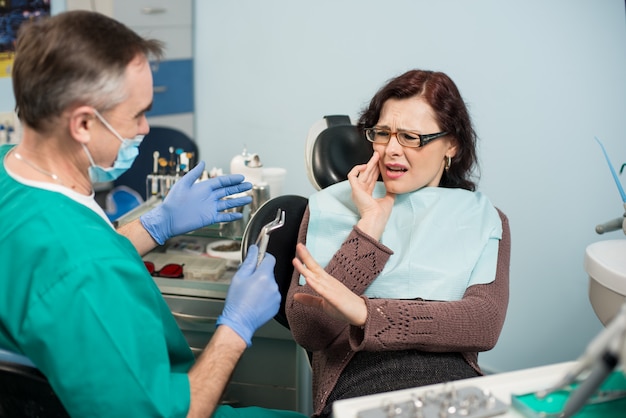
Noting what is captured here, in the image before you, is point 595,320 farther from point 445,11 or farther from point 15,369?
point 15,369

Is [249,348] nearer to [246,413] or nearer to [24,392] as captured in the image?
[246,413]

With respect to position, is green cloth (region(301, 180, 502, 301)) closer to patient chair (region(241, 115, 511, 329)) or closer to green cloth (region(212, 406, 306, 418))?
patient chair (region(241, 115, 511, 329))

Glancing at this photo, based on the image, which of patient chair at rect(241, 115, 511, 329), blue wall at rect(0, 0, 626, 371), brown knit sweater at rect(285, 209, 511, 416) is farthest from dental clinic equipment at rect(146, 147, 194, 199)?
brown knit sweater at rect(285, 209, 511, 416)

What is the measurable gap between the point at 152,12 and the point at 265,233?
4.23 feet

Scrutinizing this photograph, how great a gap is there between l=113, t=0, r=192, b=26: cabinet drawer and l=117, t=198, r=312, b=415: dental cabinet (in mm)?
744

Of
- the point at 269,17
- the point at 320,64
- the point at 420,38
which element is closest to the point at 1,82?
the point at 269,17

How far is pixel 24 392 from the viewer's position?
2.93 ft

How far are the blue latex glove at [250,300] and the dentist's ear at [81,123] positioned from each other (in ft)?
1.34


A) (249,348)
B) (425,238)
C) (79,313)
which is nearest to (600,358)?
(79,313)

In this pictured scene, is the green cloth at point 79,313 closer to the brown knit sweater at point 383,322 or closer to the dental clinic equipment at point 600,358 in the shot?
the brown knit sweater at point 383,322

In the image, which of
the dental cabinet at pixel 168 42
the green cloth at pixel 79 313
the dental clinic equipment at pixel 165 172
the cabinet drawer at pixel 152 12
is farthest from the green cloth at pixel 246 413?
the cabinet drawer at pixel 152 12

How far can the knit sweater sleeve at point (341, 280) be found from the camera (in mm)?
1393

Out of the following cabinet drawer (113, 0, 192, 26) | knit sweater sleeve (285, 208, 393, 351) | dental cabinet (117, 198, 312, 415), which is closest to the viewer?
knit sweater sleeve (285, 208, 393, 351)

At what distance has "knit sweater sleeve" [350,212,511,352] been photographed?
1.27 meters
